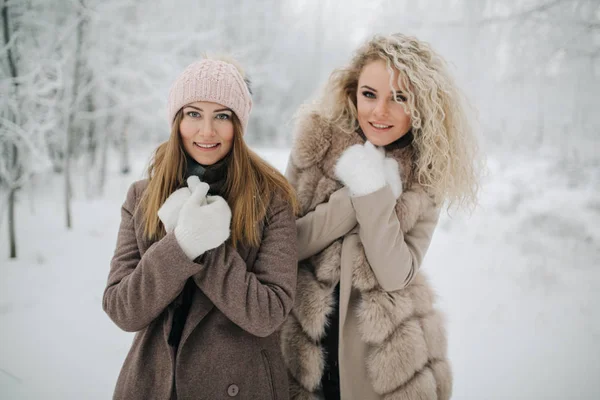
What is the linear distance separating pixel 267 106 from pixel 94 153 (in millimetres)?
9051

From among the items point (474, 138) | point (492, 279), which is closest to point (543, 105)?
point (492, 279)

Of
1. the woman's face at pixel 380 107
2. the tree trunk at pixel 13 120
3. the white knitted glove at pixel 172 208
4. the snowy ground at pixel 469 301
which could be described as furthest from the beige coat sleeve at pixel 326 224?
the tree trunk at pixel 13 120

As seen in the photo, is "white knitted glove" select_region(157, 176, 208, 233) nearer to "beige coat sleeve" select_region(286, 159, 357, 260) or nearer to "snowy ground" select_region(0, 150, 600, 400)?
"beige coat sleeve" select_region(286, 159, 357, 260)

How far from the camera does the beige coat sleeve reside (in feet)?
5.29

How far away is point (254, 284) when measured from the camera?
1.27 meters

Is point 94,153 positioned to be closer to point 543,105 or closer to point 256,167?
point 256,167

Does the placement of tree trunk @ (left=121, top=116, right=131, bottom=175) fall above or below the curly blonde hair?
below

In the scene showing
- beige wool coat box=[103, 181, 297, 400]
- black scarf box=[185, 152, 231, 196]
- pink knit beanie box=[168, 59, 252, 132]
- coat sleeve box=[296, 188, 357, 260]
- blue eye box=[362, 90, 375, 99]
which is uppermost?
blue eye box=[362, 90, 375, 99]

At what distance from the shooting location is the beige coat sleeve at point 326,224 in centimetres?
161

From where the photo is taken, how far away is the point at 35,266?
4215mm

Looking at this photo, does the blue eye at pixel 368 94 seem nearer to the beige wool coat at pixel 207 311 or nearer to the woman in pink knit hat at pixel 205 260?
the woman in pink knit hat at pixel 205 260

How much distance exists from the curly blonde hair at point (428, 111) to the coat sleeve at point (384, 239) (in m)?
0.32

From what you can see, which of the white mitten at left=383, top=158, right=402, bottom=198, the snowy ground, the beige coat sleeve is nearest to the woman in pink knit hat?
the beige coat sleeve

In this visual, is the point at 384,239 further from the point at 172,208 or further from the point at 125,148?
the point at 125,148
